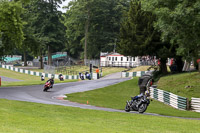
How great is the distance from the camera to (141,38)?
40.8 metres

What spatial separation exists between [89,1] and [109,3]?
921 cm

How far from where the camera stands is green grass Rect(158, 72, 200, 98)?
30.4 metres

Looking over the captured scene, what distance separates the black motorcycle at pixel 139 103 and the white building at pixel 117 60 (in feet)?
187

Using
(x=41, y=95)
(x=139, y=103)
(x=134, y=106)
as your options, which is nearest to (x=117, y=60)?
(x=41, y=95)

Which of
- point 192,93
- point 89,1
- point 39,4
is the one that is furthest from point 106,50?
point 192,93

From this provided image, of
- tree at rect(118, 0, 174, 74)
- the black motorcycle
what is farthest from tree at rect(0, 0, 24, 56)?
the black motorcycle

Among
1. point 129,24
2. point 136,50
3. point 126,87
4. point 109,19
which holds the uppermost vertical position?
point 109,19

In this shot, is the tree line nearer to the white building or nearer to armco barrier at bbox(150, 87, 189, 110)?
armco barrier at bbox(150, 87, 189, 110)

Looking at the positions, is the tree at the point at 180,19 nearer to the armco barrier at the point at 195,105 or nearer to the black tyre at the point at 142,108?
the armco barrier at the point at 195,105

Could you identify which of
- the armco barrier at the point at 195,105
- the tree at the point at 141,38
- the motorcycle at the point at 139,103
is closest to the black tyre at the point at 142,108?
the motorcycle at the point at 139,103

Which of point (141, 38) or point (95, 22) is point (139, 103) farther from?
point (95, 22)

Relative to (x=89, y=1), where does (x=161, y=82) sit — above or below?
below

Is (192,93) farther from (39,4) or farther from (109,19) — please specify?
(109,19)

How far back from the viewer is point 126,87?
131ft
